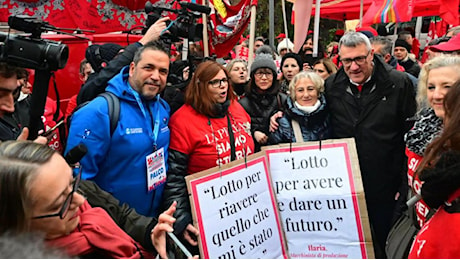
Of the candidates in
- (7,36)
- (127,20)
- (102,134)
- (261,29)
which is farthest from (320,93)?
(261,29)

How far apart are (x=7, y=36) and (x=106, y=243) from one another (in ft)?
3.49

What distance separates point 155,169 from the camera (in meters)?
2.85

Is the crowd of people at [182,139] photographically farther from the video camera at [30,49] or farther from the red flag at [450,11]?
the red flag at [450,11]

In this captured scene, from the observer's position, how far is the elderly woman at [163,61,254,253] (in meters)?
2.94

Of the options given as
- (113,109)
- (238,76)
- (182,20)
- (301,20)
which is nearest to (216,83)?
(182,20)

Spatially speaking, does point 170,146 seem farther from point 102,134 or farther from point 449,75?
point 449,75

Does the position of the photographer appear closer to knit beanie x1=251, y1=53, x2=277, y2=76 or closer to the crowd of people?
the crowd of people

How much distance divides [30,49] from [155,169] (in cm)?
110

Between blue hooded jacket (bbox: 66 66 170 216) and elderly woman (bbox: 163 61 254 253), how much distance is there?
138 mm

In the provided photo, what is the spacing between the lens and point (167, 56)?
2.96 metres

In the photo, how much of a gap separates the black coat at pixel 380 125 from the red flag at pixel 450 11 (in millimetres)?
4831

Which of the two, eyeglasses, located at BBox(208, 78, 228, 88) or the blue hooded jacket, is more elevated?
eyeglasses, located at BBox(208, 78, 228, 88)

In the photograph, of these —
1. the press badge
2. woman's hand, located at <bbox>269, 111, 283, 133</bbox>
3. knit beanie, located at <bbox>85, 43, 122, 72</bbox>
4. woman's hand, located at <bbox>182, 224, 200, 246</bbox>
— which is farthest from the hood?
woman's hand, located at <bbox>269, 111, 283, 133</bbox>

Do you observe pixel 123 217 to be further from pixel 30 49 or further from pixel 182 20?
pixel 182 20
